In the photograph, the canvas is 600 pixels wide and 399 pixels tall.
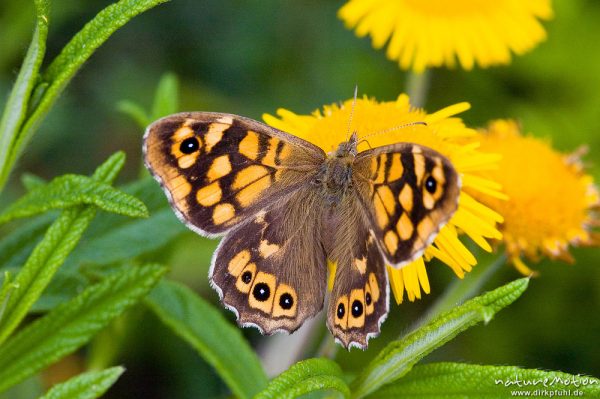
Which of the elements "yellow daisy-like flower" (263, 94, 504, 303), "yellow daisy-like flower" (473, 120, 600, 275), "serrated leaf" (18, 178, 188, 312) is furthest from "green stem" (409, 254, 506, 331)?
"serrated leaf" (18, 178, 188, 312)

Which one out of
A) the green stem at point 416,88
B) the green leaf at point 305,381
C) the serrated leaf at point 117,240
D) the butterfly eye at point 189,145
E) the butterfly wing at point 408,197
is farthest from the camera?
the green stem at point 416,88

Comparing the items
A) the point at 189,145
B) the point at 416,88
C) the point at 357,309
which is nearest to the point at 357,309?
the point at 357,309

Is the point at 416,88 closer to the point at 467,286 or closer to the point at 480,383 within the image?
the point at 467,286

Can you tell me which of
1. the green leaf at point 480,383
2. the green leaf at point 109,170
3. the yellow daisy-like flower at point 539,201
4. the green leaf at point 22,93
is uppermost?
the green leaf at point 22,93

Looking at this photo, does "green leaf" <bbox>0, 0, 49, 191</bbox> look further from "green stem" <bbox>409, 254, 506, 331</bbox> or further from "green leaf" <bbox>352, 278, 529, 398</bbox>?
"green stem" <bbox>409, 254, 506, 331</bbox>

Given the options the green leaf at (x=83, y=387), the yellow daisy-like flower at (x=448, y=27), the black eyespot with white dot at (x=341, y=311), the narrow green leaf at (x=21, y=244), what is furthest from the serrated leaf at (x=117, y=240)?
the yellow daisy-like flower at (x=448, y=27)

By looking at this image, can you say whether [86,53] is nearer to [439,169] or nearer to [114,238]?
[114,238]

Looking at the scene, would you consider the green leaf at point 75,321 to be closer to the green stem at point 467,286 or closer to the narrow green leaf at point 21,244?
the narrow green leaf at point 21,244
